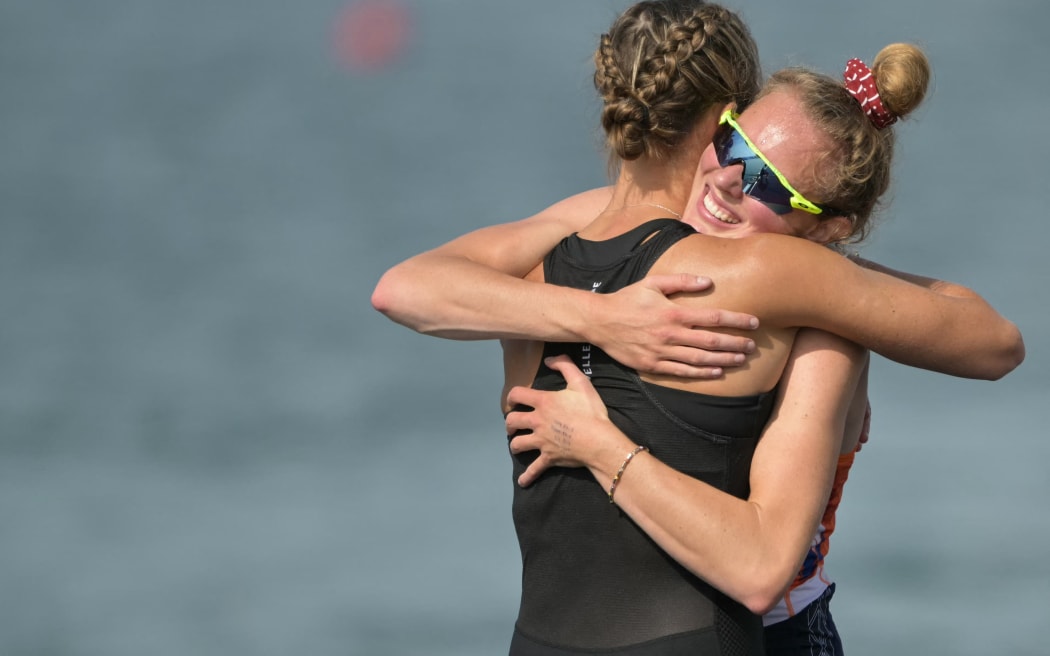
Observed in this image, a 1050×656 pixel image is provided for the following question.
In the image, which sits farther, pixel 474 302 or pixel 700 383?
pixel 474 302

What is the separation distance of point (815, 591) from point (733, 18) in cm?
140

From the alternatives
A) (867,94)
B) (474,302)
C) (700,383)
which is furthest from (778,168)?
(474,302)

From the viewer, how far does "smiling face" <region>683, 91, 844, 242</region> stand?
2658 millimetres

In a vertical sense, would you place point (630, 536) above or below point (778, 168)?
below

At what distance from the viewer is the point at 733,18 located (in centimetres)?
279

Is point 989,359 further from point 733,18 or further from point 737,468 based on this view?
point 733,18

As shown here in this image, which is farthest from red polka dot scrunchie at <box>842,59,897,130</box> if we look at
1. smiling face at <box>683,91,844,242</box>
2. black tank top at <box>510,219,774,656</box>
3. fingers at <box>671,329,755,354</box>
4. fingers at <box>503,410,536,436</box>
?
fingers at <box>503,410,536,436</box>

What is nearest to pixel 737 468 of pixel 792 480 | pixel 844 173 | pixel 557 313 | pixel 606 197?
pixel 792 480

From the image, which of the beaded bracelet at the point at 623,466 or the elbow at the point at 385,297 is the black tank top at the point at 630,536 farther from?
the elbow at the point at 385,297

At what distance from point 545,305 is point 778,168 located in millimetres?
574

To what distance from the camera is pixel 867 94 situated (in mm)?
2709

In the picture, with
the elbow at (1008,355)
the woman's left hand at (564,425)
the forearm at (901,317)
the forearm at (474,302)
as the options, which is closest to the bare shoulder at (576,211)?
the forearm at (474,302)

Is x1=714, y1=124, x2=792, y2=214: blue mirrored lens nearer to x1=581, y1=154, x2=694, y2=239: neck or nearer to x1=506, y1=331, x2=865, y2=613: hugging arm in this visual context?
x1=581, y1=154, x2=694, y2=239: neck

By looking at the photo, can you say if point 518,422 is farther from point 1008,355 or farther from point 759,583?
point 1008,355
